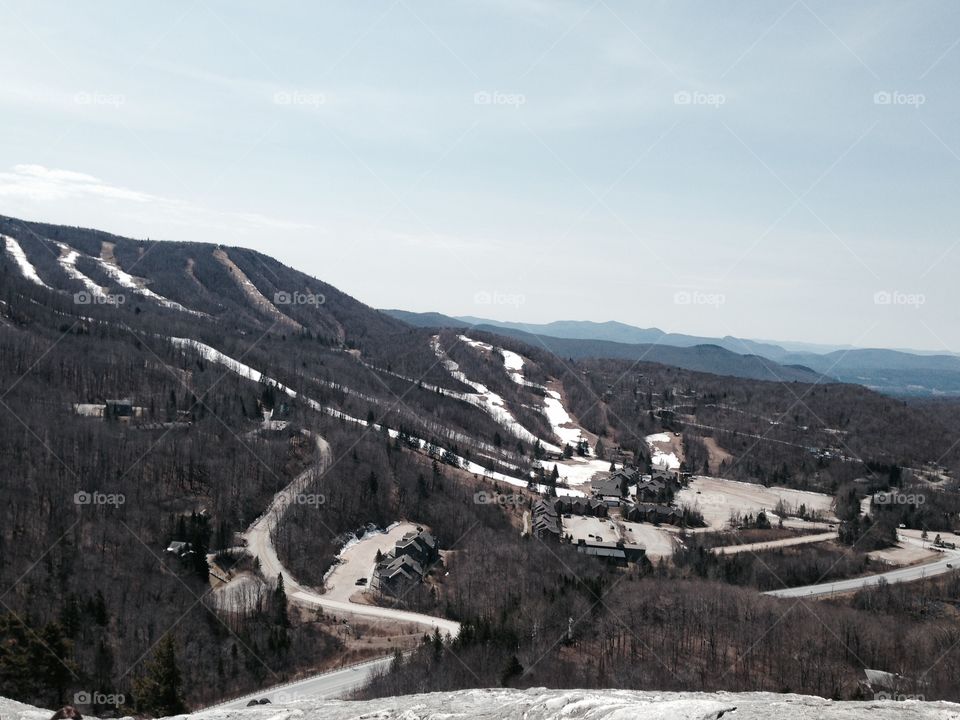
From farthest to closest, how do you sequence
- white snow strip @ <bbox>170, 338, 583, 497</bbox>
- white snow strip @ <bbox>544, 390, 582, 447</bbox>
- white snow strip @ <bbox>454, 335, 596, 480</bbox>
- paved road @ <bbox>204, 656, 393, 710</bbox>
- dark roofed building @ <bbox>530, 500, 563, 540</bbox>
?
white snow strip @ <bbox>544, 390, 582, 447</bbox>, white snow strip @ <bbox>454, 335, 596, 480</bbox>, white snow strip @ <bbox>170, 338, 583, 497</bbox>, dark roofed building @ <bbox>530, 500, 563, 540</bbox>, paved road @ <bbox>204, 656, 393, 710</bbox>

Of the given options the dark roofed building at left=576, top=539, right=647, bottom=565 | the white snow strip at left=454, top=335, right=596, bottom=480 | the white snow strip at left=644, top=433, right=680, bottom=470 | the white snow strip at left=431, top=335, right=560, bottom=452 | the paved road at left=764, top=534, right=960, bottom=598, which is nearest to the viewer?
the paved road at left=764, top=534, right=960, bottom=598

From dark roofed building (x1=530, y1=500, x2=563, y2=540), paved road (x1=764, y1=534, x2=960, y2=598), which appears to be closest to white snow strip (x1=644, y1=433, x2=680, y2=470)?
dark roofed building (x1=530, y1=500, x2=563, y2=540)

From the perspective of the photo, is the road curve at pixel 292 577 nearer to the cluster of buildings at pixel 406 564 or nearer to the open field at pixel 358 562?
the open field at pixel 358 562

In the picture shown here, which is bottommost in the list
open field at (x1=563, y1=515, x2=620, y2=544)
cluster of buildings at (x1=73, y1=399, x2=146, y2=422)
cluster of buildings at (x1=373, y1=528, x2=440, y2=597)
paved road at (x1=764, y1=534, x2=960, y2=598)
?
open field at (x1=563, y1=515, x2=620, y2=544)

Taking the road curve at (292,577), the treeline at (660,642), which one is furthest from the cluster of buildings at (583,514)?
the road curve at (292,577)

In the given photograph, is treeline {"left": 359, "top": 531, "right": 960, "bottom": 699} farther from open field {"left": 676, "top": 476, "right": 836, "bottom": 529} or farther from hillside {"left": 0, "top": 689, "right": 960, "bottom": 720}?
open field {"left": 676, "top": 476, "right": 836, "bottom": 529}

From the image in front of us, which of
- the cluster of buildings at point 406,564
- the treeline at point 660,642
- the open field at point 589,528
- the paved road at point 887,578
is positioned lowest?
the open field at point 589,528

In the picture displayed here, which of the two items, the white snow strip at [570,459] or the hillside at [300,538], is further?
the white snow strip at [570,459]
